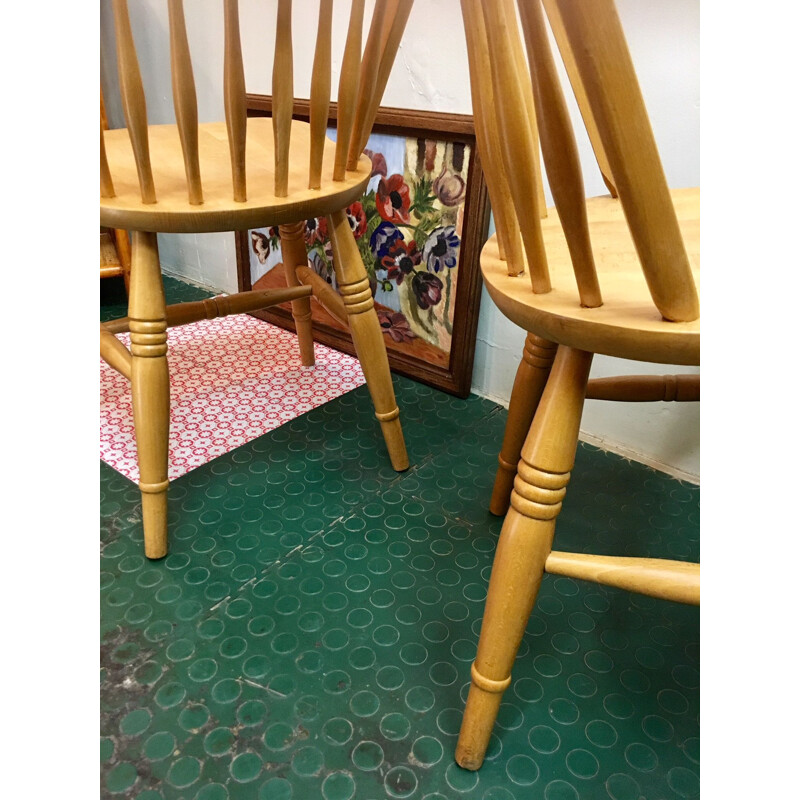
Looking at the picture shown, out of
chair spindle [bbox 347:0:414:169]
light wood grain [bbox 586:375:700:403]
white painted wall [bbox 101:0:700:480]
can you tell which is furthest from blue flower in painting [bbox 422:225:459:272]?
light wood grain [bbox 586:375:700:403]

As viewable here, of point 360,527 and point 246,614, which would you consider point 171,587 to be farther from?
point 360,527

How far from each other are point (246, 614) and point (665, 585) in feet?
1.74

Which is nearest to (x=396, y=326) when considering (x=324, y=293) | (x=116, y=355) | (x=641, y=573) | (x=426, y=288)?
(x=426, y=288)

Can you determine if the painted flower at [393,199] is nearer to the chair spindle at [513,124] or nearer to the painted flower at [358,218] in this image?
the painted flower at [358,218]

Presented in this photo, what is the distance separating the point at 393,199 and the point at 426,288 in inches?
7.9

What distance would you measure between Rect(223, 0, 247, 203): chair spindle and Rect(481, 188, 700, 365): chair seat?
329mm

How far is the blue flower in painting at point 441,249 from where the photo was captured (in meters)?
1.27

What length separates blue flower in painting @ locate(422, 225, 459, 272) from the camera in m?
1.27

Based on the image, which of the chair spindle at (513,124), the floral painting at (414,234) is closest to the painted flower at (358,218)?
the floral painting at (414,234)

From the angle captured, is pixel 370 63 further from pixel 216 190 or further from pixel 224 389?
pixel 224 389

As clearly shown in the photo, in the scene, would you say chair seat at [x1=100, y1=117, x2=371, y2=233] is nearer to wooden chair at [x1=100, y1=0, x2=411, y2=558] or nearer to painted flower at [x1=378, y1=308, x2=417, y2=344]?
wooden chair at [x1=100, y1=0, x2=411, y2=558]

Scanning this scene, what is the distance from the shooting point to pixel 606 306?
52 centimetres

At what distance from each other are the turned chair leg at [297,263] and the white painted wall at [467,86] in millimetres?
321
